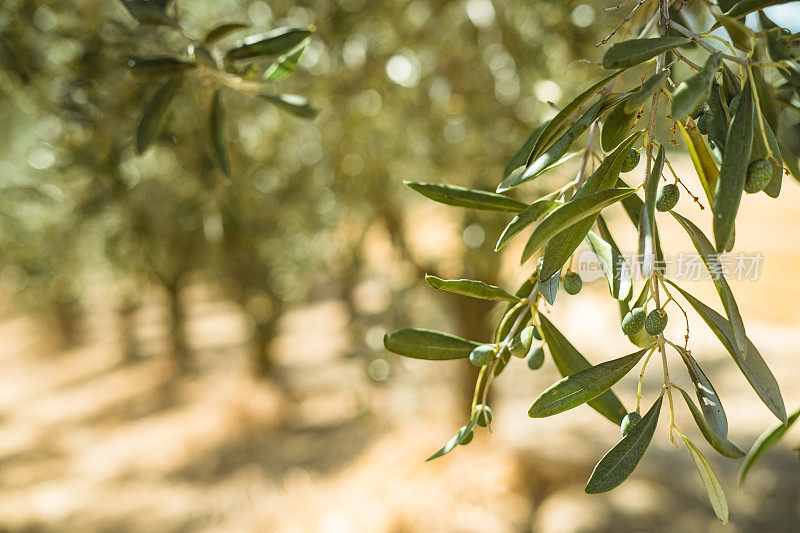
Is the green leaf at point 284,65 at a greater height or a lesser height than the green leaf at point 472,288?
greater

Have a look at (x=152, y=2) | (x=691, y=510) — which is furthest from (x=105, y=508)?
(x=152, y=2)

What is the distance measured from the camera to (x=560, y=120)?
2.06 feet

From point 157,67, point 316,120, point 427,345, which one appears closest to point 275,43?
point 157,67

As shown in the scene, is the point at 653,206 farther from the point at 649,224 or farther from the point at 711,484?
the point at 711,484

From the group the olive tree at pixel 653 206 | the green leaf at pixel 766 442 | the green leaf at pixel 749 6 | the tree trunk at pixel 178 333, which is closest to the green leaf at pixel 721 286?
the olive tree at pixel 653 206

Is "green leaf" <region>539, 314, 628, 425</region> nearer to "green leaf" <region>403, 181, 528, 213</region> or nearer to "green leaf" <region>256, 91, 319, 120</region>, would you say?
"green leaf" <region>403, 181, 528, 213</region>

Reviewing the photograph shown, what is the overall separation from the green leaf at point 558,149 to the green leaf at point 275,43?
0.51 metres

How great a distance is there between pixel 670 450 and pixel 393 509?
2.36 m

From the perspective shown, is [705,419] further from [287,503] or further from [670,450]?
[287,503]

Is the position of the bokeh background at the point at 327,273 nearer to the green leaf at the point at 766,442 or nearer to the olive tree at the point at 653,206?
the olive tree at the point at 653,206

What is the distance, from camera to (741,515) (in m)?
3.75

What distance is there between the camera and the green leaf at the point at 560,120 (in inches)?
24.3

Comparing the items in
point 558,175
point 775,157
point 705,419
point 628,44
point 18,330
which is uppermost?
point 628,44

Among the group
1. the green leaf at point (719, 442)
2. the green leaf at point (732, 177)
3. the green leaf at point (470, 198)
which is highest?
the green leaf at point (732, 177)
